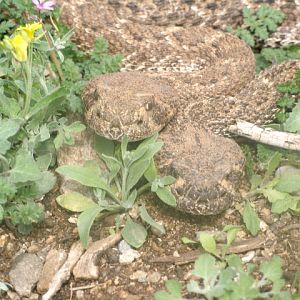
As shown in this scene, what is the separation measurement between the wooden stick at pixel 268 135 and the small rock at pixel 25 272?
186 cm

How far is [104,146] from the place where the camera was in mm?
5320

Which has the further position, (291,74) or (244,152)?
(291,74)

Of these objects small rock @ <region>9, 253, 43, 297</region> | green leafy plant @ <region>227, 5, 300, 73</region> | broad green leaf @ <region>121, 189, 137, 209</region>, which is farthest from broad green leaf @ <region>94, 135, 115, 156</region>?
green leafy plant @ <region>227, 5, 300, 73</region>

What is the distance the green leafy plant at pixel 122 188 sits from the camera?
4812mm

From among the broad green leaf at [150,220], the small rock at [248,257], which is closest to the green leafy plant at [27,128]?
the broad green leaf at [150,220]

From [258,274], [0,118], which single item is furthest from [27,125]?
[258,274]

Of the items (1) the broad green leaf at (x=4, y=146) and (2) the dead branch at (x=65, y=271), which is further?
(1) the broad green leaf at (x=4, y=146)

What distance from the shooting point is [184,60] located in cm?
653

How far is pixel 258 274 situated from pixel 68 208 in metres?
1.35

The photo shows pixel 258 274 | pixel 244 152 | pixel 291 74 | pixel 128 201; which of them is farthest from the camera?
pixel 291 74

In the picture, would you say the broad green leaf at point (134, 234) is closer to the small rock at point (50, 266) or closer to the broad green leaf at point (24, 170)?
the small rock at point (50, 266)

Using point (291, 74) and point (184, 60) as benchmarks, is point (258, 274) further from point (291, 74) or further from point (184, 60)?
point (184, 60)

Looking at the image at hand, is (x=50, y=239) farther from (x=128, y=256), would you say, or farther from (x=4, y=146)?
(x=4, y=146)

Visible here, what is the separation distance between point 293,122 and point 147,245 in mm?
1495
